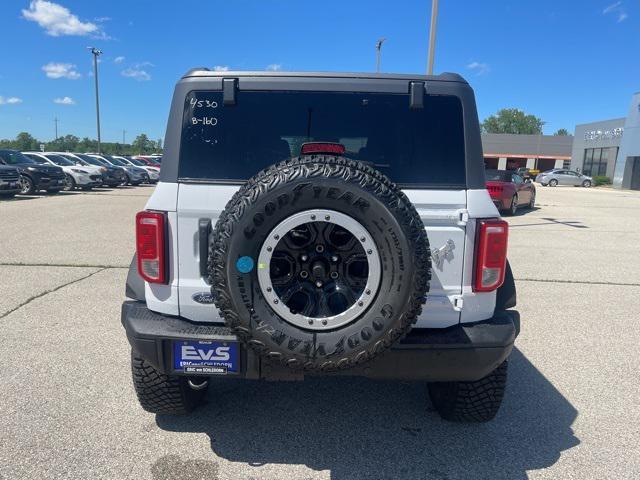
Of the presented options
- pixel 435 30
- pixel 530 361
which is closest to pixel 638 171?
pixel 435 30

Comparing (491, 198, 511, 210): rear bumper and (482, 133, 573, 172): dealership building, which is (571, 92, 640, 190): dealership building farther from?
(491, 198, 511, 210): rear bumper

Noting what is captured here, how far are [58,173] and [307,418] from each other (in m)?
18.3

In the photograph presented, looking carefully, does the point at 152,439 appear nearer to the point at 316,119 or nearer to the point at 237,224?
the point at 237,224

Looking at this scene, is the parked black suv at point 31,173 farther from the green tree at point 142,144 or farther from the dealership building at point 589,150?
the green tree at point 142,144

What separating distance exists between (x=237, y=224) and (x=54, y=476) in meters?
1.66

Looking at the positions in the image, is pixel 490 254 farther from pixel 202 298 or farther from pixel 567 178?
pixel 567 178

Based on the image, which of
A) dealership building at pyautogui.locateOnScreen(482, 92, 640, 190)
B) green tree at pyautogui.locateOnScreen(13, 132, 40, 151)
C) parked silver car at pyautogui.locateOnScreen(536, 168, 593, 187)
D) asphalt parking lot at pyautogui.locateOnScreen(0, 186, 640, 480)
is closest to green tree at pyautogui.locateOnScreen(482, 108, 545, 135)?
dealership building at pyautogui.locateOnScreen(482, 92, 640, 190)

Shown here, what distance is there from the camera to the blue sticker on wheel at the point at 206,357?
2434mm

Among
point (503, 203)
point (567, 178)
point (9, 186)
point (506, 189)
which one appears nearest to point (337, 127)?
point (506, 189)

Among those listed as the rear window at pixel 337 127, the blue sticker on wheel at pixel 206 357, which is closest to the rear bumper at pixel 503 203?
the rear window at pixel 337 127

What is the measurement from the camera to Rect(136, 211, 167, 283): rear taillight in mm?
2527

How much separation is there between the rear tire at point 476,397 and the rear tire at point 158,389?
163cm

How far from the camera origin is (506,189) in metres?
14.4

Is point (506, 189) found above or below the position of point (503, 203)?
above
